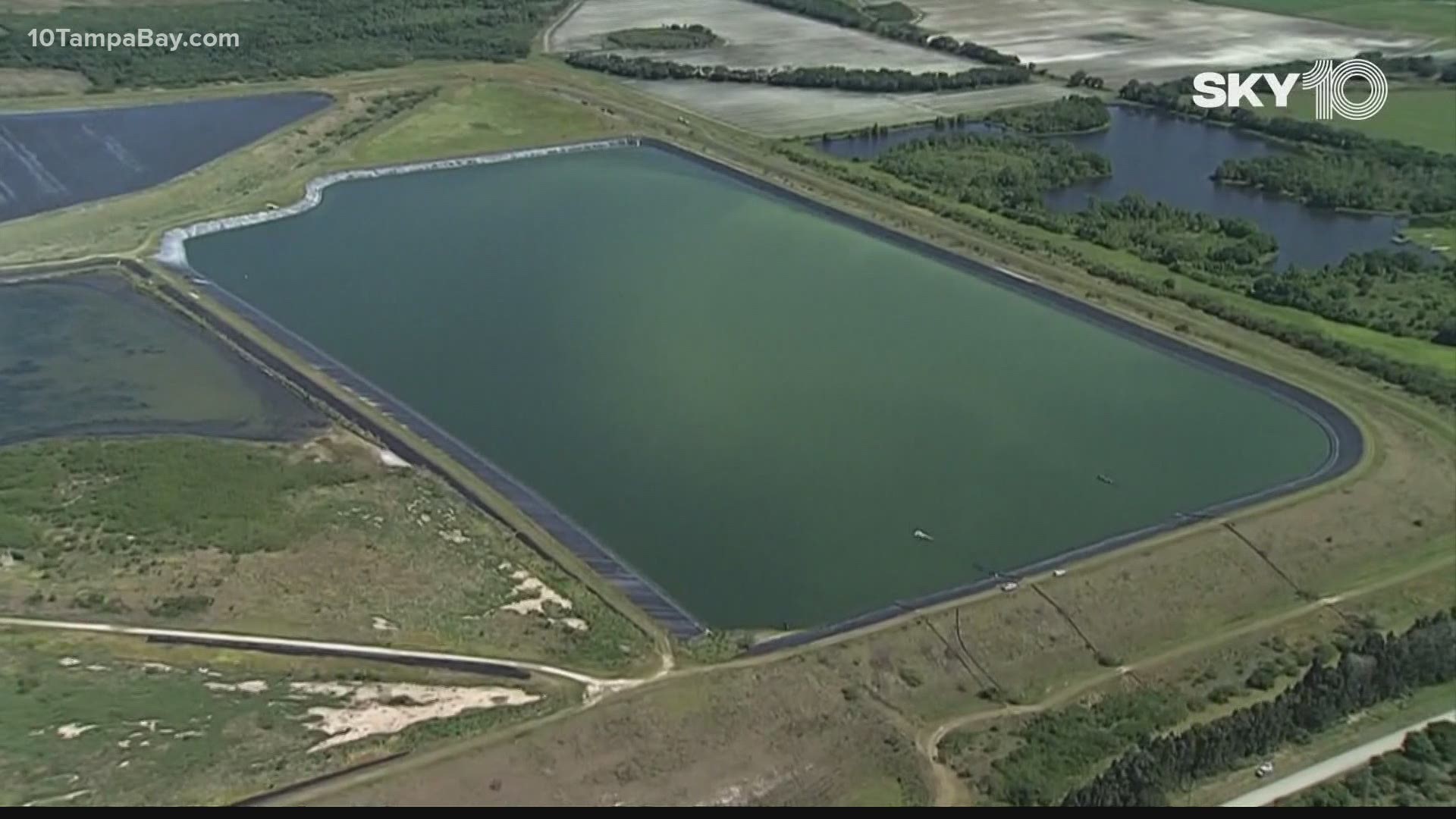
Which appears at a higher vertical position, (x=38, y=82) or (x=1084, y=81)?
(x=1084, y=81)

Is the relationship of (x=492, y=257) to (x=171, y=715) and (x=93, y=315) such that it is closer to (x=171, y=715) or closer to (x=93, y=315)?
(x=93, y=315)

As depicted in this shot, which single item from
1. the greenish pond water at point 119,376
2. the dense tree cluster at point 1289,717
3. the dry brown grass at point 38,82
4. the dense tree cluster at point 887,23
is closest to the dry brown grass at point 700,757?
the dense tree cluster at point 1289,717

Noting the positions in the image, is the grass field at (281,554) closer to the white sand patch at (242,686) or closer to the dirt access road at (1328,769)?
the white sand patch at (242,686)

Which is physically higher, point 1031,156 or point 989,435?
point 1031,156

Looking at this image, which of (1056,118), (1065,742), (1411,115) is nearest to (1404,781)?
(1065,742)

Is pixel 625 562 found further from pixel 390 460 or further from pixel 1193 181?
pixel 1193 181
